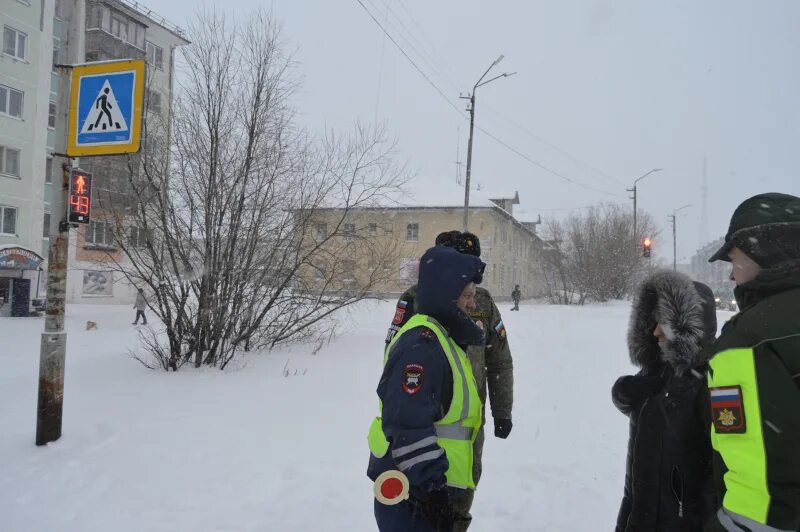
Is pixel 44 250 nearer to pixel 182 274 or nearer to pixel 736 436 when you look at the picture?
pixel 182 274

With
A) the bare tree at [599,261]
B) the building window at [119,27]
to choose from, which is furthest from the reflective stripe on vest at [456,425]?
the bare tree at [599,261]

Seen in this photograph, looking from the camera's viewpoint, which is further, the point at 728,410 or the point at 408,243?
the point at 408,243

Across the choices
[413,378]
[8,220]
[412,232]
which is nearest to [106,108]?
[413,378]

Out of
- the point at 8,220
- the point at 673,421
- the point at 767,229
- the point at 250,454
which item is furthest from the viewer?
the point at 8,220

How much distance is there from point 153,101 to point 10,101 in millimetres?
21026

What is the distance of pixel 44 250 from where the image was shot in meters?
29.0

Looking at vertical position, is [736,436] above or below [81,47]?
below

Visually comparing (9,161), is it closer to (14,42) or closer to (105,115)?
(14,42)

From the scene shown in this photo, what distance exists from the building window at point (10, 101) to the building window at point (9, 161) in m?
1.72

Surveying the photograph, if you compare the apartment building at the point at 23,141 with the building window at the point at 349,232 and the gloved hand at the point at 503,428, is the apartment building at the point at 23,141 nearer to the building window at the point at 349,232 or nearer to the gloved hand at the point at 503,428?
the building window at the point at 349,232

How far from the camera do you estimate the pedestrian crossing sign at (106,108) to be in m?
5.46

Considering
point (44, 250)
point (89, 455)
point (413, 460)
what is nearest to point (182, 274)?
point (89, 455)

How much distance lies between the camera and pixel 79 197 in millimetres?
5559

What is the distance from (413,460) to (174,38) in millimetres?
38005
